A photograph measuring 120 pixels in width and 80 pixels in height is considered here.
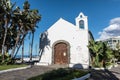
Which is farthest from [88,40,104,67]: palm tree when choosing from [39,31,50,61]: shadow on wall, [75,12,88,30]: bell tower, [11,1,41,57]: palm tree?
[11,1,41,57]: palm tree

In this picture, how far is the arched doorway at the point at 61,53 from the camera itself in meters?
22.0

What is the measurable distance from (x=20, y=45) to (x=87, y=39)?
10523mm

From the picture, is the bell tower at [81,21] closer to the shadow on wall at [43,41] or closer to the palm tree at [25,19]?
the shadow on wall at [43,41]

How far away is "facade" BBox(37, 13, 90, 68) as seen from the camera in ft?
68.5

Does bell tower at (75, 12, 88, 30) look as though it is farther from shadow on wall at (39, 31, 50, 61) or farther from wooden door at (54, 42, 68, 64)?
shadow on wall at (39, 31, 50, 61)

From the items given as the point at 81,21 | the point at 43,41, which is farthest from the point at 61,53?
the point at 81,21

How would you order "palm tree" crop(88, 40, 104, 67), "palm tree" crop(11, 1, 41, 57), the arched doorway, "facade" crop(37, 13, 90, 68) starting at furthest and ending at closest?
the arched doorway, "palm tree" crop(11, 1, 41, 57), "facade" crop(37, 13, 90, 68), "palm tree" crop(88, 40, 104, 67)

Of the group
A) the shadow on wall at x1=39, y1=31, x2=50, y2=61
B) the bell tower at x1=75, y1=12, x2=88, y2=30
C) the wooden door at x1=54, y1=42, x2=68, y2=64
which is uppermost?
the bell tower at x1=75, y1=12, x2=88, y2=30

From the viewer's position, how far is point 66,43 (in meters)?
21.9

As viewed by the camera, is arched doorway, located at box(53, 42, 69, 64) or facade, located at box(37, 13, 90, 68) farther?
arched doorway, located at box(53, 42, 69, 64)

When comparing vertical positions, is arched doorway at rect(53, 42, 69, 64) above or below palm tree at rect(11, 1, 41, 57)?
below

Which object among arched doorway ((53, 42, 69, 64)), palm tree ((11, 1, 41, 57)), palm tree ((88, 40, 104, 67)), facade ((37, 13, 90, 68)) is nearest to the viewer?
palm tree ((88, 40, 104, 67))

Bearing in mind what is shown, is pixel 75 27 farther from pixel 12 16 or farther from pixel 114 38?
pixel 114 38

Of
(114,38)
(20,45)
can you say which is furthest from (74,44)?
(114,38)
